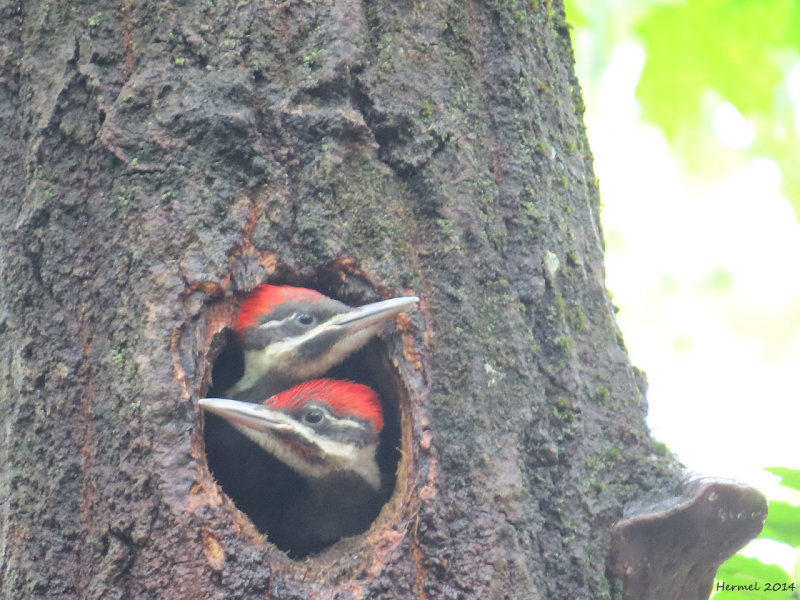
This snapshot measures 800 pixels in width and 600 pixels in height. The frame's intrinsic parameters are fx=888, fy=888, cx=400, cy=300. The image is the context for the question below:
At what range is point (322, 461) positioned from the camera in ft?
11.8

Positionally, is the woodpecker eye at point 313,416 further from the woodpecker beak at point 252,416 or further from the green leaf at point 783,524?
the green leaf at point 783,524

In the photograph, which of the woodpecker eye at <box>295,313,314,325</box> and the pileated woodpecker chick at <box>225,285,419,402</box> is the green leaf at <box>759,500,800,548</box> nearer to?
the pileated woodpecker chick at <box>225,285,419,402</box>

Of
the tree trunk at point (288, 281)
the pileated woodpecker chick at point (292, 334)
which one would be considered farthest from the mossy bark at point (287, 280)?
the pileated woodpecker chick at point (292, 334)

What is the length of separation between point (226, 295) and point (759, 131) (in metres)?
3.06

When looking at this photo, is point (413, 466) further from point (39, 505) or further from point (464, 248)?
point (39, 505)

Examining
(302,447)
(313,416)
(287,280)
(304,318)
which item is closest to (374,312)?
(287,280)

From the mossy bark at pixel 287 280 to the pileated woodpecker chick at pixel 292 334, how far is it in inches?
5.1

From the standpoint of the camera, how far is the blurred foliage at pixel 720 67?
4.43m

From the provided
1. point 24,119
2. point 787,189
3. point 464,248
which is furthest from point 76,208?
point 787,189

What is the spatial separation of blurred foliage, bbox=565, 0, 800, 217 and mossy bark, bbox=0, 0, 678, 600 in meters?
1.90

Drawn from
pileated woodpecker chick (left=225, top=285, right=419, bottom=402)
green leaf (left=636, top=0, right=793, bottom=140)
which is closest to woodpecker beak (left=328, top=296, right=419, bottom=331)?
pileated woodpecker chick (left=225, top=285, right=419, bottom=402)

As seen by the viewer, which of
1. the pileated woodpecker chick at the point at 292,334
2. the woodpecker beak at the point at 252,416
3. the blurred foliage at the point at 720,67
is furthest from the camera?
the blurred foliage at the point at 720,67

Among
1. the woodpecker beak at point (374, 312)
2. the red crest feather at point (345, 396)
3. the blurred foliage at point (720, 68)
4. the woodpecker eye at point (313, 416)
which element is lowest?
the woodpecker eye at point (313, 416)

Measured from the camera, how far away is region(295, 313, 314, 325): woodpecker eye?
342 centimetres
